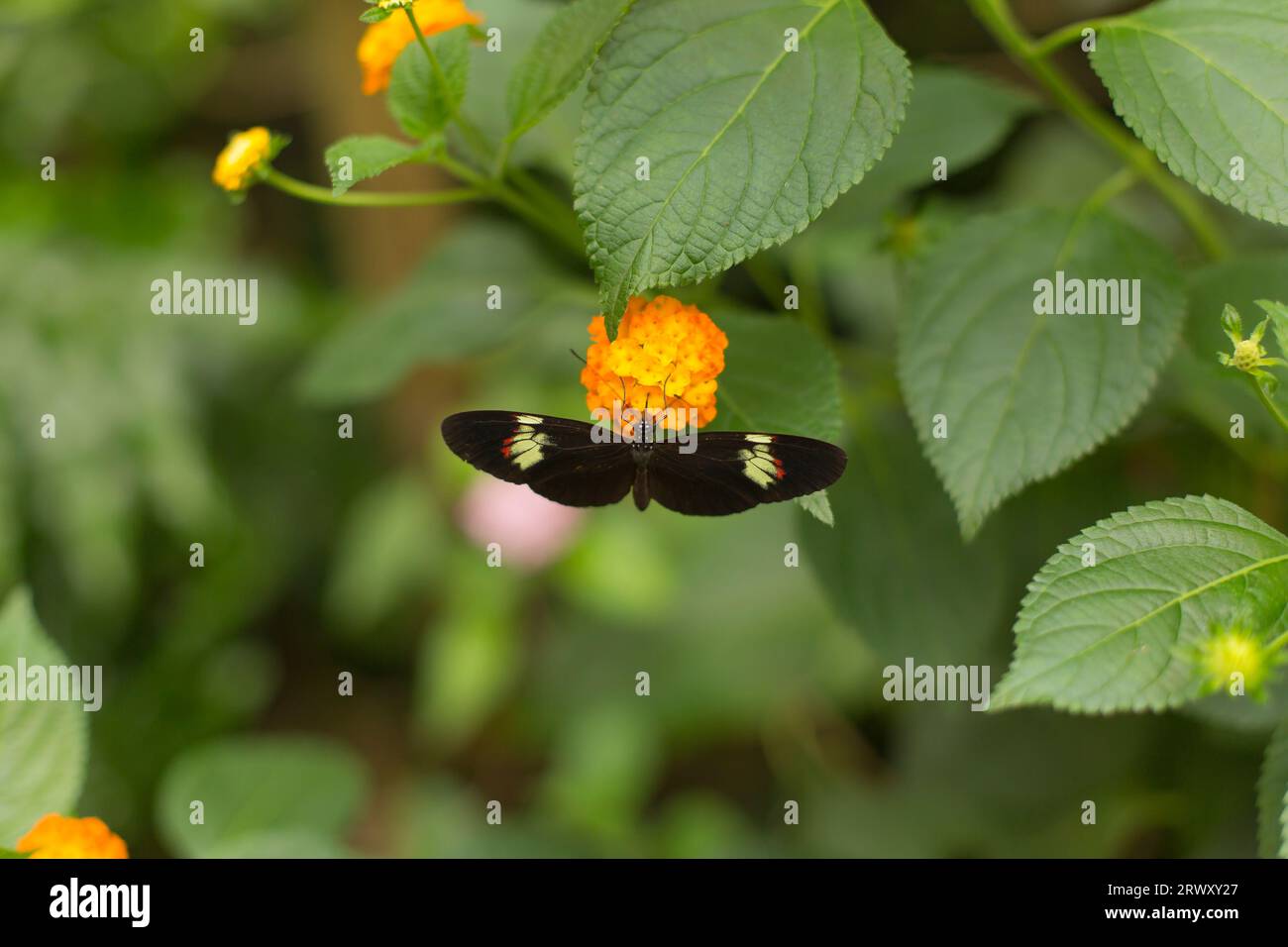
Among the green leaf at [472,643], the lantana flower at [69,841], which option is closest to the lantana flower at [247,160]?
the lantana flower at [69,841]

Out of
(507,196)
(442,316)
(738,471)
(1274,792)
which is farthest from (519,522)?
(1274,792)

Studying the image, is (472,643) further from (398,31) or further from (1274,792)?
(1274,792)

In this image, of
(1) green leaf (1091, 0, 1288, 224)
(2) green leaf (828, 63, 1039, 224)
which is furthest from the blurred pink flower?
(1) green leaf (1091, 0, 1288, 224)

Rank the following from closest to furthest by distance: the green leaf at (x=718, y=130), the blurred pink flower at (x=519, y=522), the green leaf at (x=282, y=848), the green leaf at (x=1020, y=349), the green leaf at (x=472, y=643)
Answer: the green leaf at (x=718, y=130) → the green leaf at (x=1020, y=349) → the green leaf at (x=282, y=848) → the blurred pink flower at (x=519, y=522) → the green leaf at (x=472, y=643)

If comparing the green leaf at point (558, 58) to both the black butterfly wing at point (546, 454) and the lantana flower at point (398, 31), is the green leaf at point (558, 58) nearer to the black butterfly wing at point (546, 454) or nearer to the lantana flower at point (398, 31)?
the lantana flower at point (398, 31)
